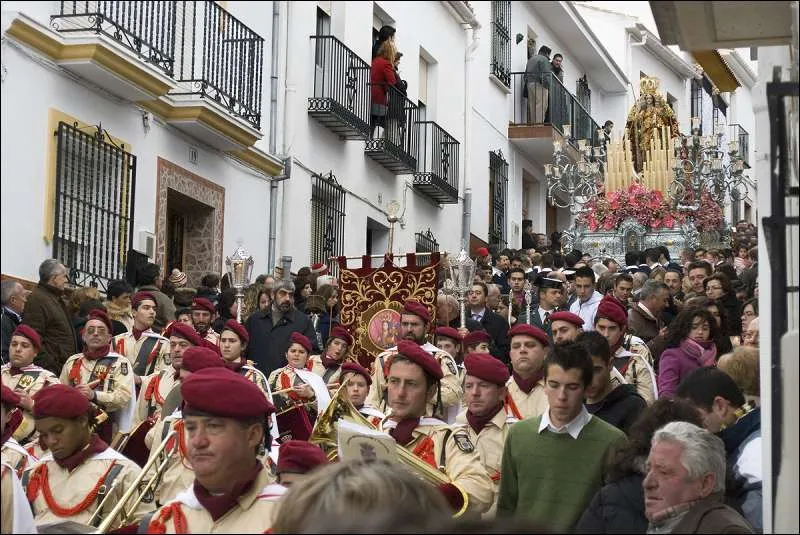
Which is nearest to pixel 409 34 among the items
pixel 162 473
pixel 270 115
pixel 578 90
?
pixel 270 115

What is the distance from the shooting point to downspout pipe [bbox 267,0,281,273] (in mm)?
18109

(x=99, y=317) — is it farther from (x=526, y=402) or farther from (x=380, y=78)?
(x=380, y=78)

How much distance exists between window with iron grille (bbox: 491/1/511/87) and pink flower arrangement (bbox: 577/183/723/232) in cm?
312

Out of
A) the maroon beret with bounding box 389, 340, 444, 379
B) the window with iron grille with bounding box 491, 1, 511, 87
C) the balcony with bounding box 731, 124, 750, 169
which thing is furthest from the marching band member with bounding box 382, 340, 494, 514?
the balcony with bounding box 731, 124, 750, 169

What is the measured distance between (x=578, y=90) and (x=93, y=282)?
19.7m

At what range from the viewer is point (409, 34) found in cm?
2305

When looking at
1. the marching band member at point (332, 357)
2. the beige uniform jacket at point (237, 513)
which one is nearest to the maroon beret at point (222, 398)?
the beige uniform jacket at point (237, 513)

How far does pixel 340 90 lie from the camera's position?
65.2 feet

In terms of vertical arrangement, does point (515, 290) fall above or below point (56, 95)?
below

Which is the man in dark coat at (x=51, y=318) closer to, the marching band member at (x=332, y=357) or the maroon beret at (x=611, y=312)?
the marching band member at (x=332, y=357)

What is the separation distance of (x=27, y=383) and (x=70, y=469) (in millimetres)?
3108

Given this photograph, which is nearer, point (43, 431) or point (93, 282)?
point (43, 431)

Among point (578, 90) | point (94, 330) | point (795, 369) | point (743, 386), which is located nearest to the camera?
point (795, 369)

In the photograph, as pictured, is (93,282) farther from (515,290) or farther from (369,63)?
(369,63)
